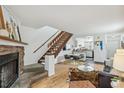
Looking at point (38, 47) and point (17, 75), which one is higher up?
point (38, 47)

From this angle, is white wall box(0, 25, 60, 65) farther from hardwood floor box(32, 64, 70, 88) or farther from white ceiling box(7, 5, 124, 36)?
white ceiling box(7, 5, 124, 36)

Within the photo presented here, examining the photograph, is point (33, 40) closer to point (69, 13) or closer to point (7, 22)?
point (7, 22)

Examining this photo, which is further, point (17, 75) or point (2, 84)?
point (17, 75)

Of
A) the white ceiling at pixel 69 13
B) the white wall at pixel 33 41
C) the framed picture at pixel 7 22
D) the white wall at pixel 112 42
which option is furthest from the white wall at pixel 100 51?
the framed picture at pixel 7 22

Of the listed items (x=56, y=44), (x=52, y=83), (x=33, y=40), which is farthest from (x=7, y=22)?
(x=56, y=44)

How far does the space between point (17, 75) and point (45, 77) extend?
1.51 metres

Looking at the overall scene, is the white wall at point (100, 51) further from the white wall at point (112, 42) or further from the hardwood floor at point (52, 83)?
the hardwood floor at point (52, 83)

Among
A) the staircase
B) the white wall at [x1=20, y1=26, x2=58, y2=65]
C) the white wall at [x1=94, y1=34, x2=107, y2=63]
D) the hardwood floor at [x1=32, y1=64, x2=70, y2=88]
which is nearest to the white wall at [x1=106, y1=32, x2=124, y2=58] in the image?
the white wall at [x1=94, y1=34, x2=107, y2=63]

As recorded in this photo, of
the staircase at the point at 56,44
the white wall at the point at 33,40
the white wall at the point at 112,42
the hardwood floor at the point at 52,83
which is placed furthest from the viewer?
the white wall at the point at 112,42

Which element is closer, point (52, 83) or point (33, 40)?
point (52, 83)

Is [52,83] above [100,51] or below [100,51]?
below
